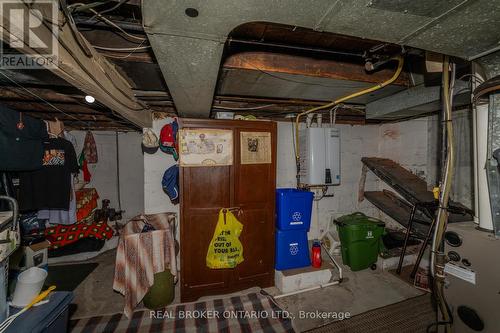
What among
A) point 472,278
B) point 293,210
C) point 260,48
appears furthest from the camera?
point 293,210

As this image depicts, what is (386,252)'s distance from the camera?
3.47 m

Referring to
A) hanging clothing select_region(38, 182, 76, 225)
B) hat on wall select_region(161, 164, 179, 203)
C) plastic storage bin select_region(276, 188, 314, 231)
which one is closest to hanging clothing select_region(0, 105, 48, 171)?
hanging clothing select_region(38, 182, 76, 225)

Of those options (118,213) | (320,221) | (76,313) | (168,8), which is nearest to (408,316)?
(320,221)

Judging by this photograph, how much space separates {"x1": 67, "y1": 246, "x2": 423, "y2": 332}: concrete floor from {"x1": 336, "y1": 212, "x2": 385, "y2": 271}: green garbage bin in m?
0.17

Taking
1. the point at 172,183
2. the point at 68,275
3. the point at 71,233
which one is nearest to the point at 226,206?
the point at 172,183

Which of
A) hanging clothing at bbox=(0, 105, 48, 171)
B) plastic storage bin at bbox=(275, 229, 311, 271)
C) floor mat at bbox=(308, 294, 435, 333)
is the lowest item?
floor mat at bbox=(308, 294, 435, 333)

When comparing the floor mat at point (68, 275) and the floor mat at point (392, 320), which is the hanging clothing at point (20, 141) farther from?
the floor mat at point (392, 320)

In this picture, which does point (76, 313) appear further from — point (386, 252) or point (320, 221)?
point (386, 252)

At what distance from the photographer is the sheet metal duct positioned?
810mm

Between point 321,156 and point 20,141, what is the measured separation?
3986 millimetres

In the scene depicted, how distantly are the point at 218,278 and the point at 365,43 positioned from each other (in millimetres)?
2928

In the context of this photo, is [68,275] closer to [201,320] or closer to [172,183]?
[172,183]

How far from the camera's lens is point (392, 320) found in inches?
94.2

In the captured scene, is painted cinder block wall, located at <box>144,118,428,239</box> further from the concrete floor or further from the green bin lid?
the concrete floor
